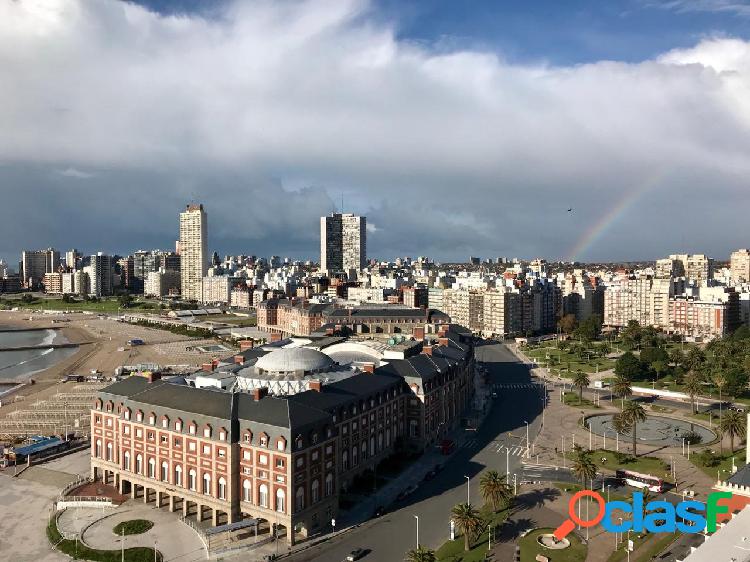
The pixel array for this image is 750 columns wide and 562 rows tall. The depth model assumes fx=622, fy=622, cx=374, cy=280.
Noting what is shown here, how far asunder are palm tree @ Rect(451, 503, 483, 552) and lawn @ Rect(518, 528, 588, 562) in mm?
4285

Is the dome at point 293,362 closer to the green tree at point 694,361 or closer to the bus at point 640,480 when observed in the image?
the bus at point 640,480

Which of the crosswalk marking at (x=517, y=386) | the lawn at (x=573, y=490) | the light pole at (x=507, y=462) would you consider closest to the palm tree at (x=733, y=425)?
the lawn at (x=573, y=490)

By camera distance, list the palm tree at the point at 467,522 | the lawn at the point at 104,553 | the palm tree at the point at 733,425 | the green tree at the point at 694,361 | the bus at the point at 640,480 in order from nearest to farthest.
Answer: the lawn at the point at 104,553
the palm tree at the point at 467,522
the bus at the point at 640,480
the palm tree at the point at 733,425
the green tree at the point at 694,361

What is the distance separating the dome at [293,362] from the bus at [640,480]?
119 feet

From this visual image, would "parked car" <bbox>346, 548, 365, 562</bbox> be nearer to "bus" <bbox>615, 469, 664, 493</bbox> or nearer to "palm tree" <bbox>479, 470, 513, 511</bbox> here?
"palm tree" <bbox>479, 470, 513, 511</bbox>

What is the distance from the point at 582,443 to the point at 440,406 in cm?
1999

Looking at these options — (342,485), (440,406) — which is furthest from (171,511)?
(440,406)

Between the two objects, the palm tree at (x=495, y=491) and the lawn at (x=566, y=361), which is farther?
the lawn at (x=566, y=361)

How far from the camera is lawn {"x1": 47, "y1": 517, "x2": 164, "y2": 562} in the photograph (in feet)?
173

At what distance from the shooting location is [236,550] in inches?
2124

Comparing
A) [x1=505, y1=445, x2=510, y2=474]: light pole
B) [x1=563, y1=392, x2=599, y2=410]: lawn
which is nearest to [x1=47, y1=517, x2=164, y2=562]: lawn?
[x1=505, y1=445, x2=510, y2=474]: light pole

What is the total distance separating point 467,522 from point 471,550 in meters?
2.69

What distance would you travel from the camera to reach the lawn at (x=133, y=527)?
58.0 meters

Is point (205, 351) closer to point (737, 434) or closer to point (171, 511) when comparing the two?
point (171, 511)
